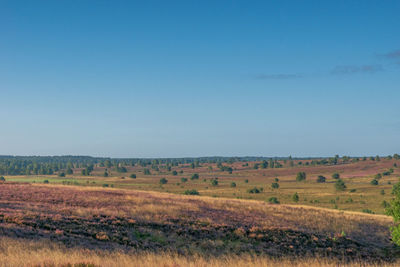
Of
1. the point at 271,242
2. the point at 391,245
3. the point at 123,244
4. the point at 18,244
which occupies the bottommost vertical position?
the point at 391,245

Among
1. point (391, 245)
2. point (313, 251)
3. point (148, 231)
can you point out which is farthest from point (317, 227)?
point (148, 231)

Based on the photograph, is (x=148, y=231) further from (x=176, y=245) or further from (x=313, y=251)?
(x=313, y=251)

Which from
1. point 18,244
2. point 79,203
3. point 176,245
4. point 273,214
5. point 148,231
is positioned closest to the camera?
point 18,244

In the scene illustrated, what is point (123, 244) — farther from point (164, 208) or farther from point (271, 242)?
point (164, 208)

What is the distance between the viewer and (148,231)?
23.5 metres

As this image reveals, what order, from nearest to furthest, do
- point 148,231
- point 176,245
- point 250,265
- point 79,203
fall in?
point 250,265
point 176,245
point 148,231
point 79,203

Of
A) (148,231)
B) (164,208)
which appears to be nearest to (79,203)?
(164,208)

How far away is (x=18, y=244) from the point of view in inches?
558

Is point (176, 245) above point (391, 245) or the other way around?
above

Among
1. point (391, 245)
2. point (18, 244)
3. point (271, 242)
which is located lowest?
point (391, 245)

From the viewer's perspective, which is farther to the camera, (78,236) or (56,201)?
(56,201)

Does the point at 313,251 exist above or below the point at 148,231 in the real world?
below

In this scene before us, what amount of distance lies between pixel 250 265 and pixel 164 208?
1057 inches

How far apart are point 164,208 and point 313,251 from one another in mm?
17661
